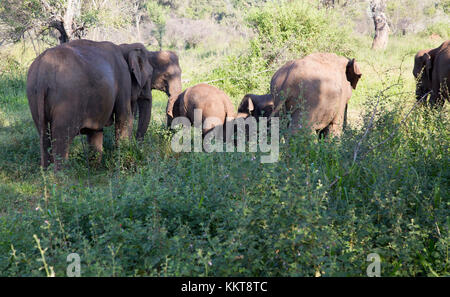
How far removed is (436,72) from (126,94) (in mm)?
5520

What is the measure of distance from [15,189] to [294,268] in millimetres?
4183

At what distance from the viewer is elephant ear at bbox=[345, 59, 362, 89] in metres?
6.45

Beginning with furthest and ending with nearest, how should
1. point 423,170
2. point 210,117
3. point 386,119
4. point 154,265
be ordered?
1. point 210,117
2. point 386,119
3. point 423,170
4. point 154,265

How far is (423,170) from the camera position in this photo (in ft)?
15.7

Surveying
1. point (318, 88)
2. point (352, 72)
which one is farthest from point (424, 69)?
point (318, 88)

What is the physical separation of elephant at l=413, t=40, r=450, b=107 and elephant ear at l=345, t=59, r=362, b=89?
1865mm

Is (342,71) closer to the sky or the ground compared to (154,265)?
closer to the sky

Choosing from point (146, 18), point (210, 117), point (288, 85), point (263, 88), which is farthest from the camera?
point (146, 18)

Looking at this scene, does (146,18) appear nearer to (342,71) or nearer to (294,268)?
(342,71)

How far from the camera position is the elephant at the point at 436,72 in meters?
8.00

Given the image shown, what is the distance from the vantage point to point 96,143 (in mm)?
6672

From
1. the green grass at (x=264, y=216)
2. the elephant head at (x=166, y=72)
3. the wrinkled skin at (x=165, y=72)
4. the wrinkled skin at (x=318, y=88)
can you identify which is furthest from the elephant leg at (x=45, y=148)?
the elephant head at (x=166, y=72)

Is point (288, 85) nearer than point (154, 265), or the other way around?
point (154, 265)
